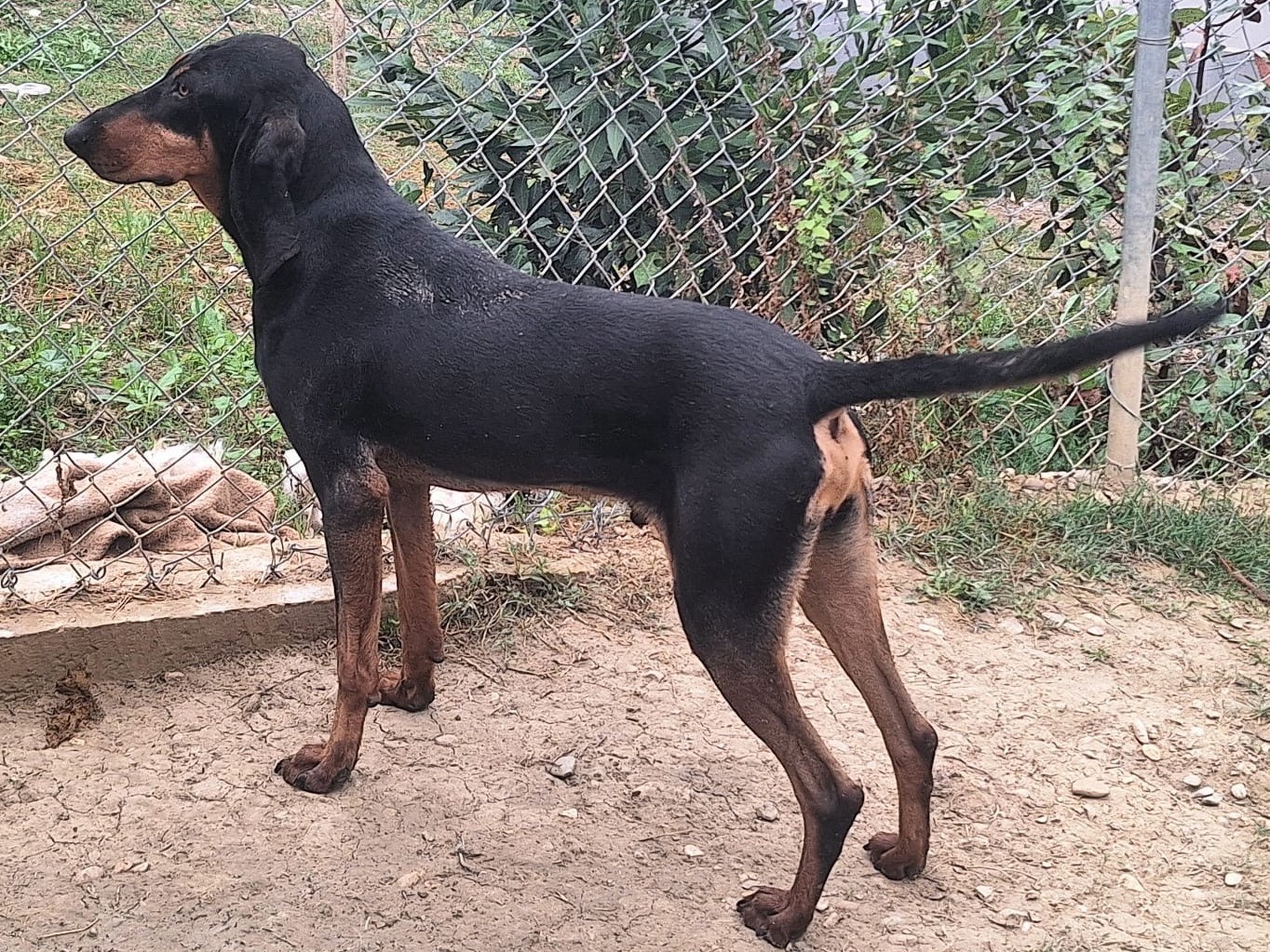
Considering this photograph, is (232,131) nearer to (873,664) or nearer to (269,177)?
(269,177)

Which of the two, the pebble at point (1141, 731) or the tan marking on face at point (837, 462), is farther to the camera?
the pebble at point (1141, 731)

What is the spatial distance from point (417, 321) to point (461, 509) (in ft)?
4.80

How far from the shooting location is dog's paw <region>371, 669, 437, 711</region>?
335cm

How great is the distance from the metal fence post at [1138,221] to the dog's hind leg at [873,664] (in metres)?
1.93

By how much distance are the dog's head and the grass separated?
7.57 feet

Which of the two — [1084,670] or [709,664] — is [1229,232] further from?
[709,664]

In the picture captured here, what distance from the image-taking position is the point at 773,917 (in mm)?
2652

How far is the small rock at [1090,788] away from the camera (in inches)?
123

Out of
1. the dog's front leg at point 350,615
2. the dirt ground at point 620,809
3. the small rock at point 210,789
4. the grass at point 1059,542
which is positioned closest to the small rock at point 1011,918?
the dirt ground at point 620,809

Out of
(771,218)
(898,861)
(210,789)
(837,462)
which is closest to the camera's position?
A: (837,462)

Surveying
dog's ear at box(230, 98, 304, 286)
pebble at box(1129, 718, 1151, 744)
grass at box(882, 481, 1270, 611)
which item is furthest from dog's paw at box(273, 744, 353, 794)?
pebble at box(1129, 718, 1151, 744)

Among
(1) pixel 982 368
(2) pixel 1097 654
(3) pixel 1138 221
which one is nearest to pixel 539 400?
(1) pixel 982 368

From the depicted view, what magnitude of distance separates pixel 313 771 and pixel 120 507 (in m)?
1.17

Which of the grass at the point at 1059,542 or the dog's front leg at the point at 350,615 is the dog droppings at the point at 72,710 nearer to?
the dog's front leg at the point at 350,615
